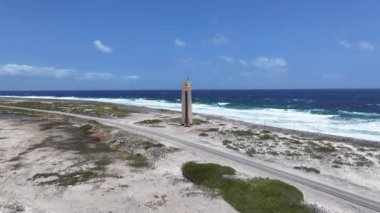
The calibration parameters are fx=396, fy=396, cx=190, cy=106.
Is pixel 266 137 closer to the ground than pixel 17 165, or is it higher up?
higher up

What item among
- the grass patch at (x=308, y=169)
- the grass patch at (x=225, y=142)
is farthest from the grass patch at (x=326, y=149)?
the grass patch at (x=225, y=142)

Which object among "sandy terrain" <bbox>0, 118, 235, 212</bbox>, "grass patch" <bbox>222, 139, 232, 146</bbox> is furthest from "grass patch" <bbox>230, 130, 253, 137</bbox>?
"sandy terrain" <bbox>0, 118, 235, 212</bbox>

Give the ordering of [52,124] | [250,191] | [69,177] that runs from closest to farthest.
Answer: [250,191] → [69,177] → [52,124]

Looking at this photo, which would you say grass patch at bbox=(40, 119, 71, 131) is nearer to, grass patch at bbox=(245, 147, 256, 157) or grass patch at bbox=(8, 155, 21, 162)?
grass patch at bbox=(8, 155, 21, 162)

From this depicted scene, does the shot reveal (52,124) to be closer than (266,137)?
No

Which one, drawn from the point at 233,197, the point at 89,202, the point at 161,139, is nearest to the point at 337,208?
the point at 233,197

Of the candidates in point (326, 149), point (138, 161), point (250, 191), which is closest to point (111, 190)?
point (138, 161)

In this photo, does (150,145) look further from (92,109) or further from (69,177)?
(92,109)

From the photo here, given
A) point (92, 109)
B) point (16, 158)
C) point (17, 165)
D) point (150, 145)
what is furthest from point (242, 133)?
point (92, 109)

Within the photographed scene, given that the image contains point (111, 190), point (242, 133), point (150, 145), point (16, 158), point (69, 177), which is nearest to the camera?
point (111, 190)

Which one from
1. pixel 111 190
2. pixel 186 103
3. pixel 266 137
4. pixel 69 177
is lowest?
pixel 111 190
